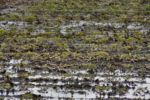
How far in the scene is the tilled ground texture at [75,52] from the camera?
3.27 metres

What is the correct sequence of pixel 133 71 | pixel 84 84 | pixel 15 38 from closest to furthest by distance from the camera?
pixel 84 84, pixel 133 71, pixel 15 38

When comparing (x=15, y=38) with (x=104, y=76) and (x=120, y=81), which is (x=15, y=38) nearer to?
(x=104, y=76)

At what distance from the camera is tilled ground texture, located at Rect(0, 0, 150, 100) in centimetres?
327

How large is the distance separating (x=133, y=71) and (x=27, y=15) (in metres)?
3.93

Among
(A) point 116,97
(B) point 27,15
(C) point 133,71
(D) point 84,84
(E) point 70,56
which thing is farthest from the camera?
(B) point 27,15

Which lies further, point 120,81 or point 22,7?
point 22,7

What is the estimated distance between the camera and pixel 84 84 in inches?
133

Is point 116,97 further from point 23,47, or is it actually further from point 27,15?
point 27,15

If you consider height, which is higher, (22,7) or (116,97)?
(22,7)

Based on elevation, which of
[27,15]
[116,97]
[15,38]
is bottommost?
[116,97]

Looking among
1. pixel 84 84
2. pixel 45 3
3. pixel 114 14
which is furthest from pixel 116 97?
pixel 45 3

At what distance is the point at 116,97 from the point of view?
3102 millimetres

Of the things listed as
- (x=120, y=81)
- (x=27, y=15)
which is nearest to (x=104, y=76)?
(x=120, y=81)

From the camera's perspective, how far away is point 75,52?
4.22 m
